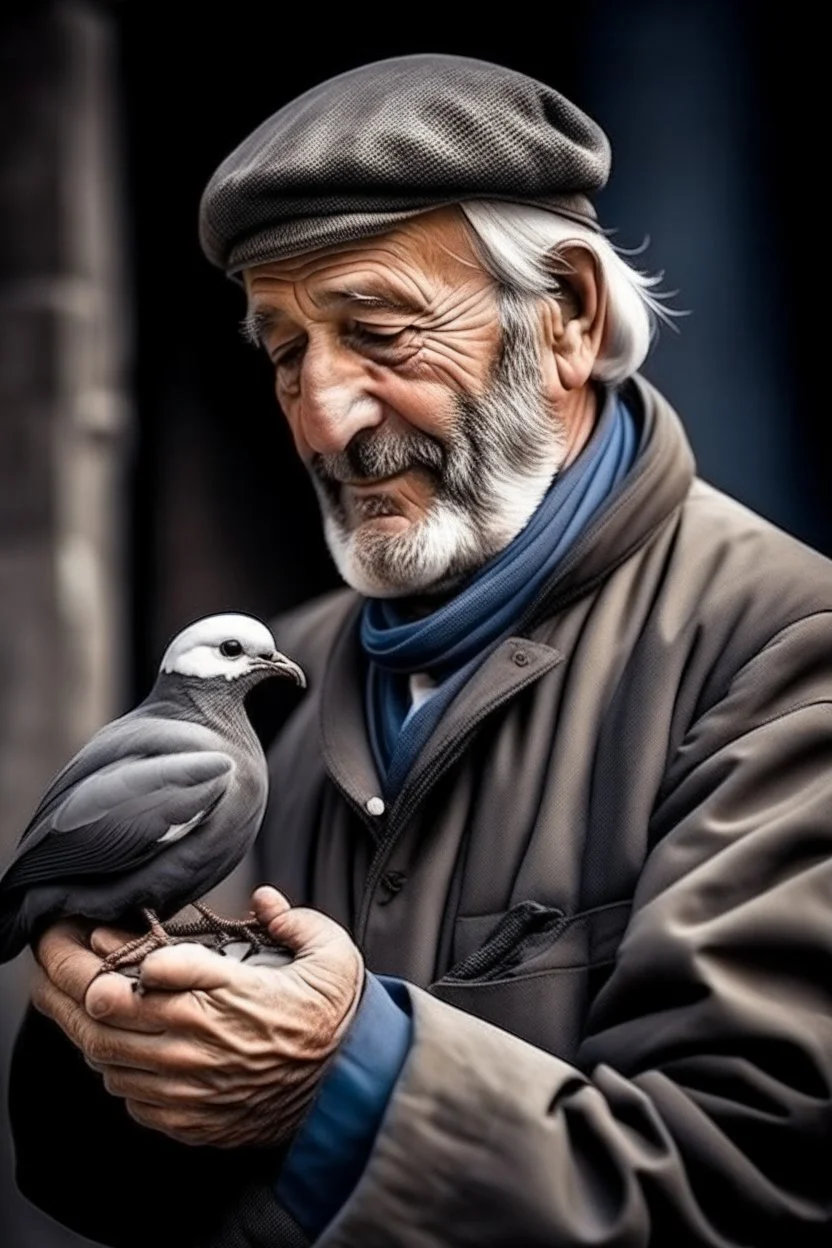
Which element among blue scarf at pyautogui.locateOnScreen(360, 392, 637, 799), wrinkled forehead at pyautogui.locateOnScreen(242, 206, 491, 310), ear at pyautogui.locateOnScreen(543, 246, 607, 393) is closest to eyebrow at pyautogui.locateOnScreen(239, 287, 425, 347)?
wrinkled forehead at pyautogui.locateOnScreen(242, 206, 491, 310)

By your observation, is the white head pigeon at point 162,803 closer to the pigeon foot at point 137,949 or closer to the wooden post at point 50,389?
the pigeon foot at point 137,949

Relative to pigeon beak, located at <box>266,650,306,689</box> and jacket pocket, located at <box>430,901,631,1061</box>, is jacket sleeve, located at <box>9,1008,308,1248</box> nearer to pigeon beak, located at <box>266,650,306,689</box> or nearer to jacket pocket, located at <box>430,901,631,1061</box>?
jacket pocket, located at <box>430,901,631,1061</box>

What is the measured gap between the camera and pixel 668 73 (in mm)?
4840

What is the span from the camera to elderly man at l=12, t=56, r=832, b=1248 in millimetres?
1964

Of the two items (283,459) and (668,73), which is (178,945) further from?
(283,459)

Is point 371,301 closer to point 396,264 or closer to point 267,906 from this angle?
point 396,264

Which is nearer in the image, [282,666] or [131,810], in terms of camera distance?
[131,810]

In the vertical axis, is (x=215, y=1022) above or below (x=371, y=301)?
below

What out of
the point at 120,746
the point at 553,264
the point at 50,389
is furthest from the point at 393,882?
the point at 50,389

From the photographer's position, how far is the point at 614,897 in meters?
2.24

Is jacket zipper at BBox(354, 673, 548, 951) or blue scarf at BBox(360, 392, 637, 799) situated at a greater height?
blue scarf at BBox(360, 392, 637, 799)

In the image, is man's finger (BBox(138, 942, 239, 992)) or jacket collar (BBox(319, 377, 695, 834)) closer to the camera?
man's finger (BBox(138, 942, 239, 992))

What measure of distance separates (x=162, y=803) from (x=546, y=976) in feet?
1.79

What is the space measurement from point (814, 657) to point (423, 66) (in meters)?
1.02
